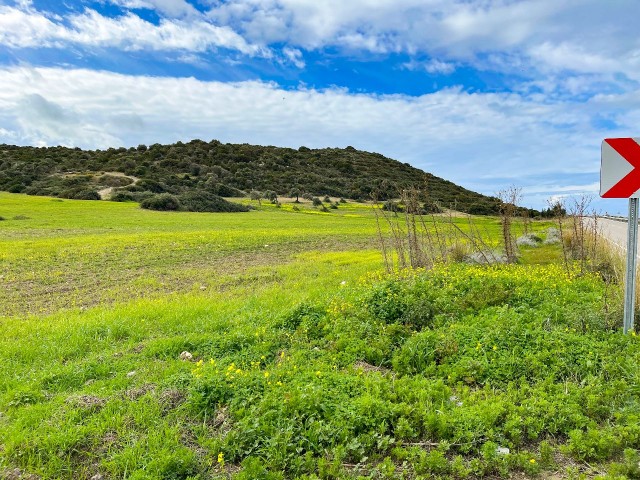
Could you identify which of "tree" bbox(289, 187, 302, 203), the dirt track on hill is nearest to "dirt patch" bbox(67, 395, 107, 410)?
the dirt track on hill

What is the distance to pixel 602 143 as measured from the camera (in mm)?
5746

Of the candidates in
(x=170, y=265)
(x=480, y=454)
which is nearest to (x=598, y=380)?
(x=480, y=454)

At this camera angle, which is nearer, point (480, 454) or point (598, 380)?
point (480, 454)

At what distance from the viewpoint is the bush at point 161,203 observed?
48.1 m

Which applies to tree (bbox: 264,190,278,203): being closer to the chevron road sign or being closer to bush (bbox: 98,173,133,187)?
bush (bbox: 98,173,133,187)

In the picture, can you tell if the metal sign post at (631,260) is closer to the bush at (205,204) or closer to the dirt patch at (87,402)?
the dirt patch at (87,402)

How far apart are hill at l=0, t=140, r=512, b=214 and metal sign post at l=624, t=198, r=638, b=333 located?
4138 centimetres

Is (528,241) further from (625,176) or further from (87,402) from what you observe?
(87,402)

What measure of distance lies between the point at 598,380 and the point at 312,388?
3.18 meters

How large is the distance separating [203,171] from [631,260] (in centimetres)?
8075

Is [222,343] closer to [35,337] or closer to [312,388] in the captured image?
[312,388]

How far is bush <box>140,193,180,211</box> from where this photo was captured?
1892 inches

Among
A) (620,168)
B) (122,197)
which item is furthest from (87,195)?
(620,168)

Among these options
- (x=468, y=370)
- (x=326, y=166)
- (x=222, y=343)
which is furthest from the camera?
(x=326, y=166)
